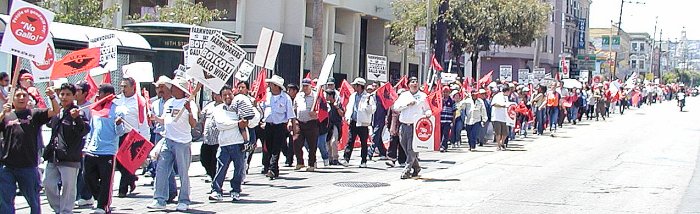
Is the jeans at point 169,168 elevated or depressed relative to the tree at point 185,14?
depressed

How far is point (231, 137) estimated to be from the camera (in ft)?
36.0

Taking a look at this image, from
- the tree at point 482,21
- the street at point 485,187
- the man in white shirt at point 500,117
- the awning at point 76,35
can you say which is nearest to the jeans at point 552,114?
the street at point 485,187

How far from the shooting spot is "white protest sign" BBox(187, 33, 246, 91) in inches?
413

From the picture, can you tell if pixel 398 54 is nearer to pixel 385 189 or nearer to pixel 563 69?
pixel 563 69

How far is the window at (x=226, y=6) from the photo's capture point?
36.7 metres

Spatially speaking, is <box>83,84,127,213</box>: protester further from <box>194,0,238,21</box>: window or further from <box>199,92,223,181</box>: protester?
<box>194,0,238,21</box>: window

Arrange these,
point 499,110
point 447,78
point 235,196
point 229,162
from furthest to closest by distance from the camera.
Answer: point 447,78 < point 499,110 < point 235,196 < point 229,162

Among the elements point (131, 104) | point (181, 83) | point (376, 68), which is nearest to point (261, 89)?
point (181, 83)

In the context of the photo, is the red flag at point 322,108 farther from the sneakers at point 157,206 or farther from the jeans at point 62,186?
the jeans at point 62,186

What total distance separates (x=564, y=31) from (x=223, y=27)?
42931 mm

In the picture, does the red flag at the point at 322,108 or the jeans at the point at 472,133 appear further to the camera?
the jeans at the point at 472,133

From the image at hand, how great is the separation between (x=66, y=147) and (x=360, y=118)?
7.80 m

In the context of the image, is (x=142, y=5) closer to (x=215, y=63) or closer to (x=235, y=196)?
(x=235, y=196)

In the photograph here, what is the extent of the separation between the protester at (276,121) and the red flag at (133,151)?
3046 mm
